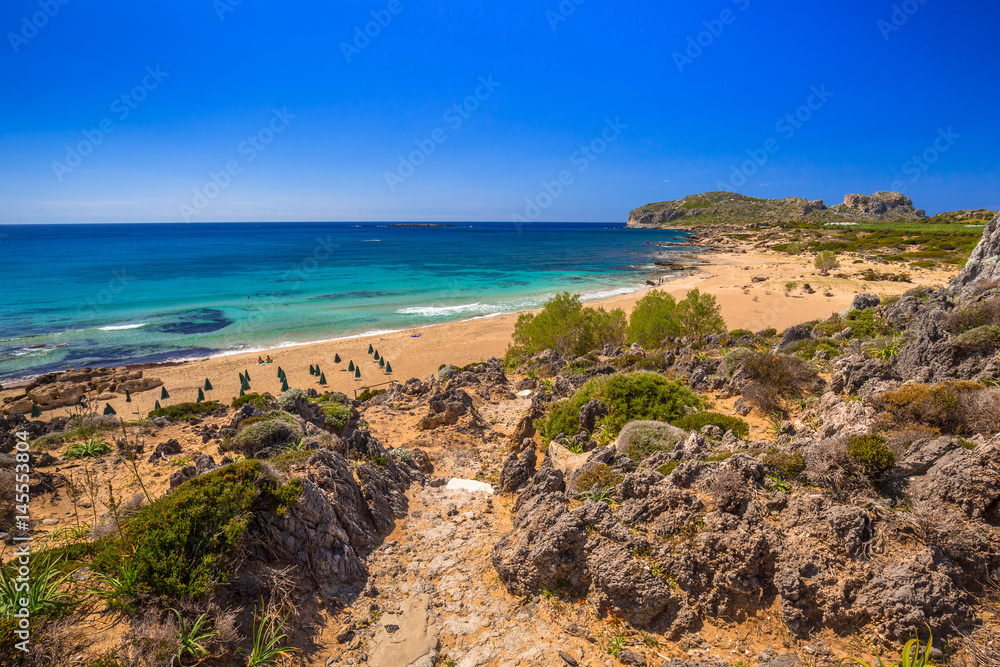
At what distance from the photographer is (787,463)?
613 cm

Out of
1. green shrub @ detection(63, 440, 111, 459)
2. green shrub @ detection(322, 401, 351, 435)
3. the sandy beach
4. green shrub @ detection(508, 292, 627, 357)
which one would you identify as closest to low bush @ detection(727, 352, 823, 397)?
green shrub @ detection(322, 401, 351, 435)

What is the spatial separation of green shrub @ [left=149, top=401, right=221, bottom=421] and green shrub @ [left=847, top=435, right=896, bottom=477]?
16.2 m

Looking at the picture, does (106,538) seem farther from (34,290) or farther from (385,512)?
(34,290)

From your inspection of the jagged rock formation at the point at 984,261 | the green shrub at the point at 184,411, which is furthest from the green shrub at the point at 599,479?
the jagged rock formation at the point at 984,261

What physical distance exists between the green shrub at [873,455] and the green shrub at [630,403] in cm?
519

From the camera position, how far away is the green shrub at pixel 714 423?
9437 millimetres

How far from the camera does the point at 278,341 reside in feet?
108

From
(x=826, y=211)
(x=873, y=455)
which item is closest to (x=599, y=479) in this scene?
(x=873, y=455)

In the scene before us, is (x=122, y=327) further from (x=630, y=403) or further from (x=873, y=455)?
(x=873, y=455)

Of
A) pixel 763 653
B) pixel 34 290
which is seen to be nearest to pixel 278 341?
pixel 763 653

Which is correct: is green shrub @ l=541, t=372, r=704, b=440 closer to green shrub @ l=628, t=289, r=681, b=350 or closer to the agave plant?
the agave plant

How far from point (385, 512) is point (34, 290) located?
6792cm

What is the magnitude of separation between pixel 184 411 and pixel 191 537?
10.3m

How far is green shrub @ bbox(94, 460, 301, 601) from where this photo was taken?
5020 millimetres
